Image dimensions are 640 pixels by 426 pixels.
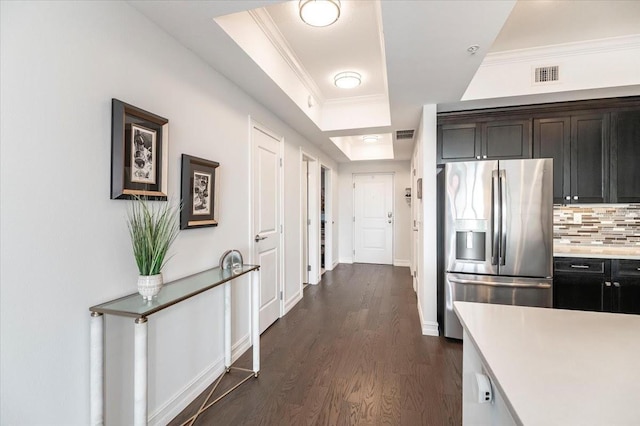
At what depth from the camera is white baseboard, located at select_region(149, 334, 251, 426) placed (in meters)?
1.69

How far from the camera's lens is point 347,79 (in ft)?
9.71

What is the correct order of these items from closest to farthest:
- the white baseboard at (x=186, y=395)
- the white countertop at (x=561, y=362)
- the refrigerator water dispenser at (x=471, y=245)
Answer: the white countertop at (x=561, y=362)
the white baseboard at (x=186, y=395)
the refrigerator water dispenser at (x=471, y=245)

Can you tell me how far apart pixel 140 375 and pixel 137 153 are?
107 centimetres

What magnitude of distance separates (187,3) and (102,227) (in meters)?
1.21

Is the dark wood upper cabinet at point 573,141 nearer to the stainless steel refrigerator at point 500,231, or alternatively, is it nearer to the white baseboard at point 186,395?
the stainless steel refrigerator at point 500,231

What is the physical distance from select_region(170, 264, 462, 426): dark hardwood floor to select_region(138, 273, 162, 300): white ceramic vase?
94 centimetres

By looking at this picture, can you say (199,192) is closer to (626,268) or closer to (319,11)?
(319,11)

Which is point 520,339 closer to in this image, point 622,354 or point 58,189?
point 622,354

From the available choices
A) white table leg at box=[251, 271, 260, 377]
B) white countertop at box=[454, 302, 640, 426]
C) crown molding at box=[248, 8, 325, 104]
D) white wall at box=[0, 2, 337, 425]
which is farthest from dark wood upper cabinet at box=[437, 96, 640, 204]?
white wall at box=[0, 2, 337, 425]

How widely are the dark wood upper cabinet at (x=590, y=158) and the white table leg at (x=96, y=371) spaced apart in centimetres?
390

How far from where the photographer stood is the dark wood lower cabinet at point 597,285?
8.52 ft

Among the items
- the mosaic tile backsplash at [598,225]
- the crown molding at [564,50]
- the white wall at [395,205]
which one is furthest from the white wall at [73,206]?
the white wall at [395,205]

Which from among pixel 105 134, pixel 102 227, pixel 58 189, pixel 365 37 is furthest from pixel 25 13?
pixel 365 37

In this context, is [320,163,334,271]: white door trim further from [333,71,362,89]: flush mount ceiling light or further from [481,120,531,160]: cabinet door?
[481,120,531,160]: cabinet door
